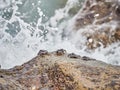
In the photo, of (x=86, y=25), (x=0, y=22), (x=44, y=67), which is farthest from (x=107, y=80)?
(x=0, y=22)

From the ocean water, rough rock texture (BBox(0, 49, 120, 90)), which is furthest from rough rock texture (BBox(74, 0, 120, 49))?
rough rock texture (BBox(0, 49, 120, 90))

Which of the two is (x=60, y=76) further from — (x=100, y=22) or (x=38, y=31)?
(x=38, y=31)

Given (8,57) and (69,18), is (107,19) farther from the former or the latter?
(8,57)

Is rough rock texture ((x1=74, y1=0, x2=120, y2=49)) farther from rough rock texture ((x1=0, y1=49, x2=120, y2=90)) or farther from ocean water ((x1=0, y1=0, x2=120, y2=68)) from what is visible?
rough rock texture ((x1=0, y1=49, x2=120, y2=90))

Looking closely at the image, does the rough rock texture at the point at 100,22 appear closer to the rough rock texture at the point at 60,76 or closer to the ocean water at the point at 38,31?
the ocean water at the point at 38,31

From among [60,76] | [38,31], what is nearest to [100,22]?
[38,31]

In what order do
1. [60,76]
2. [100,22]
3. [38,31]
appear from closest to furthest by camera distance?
[60,76], [100,22], [38,31]
